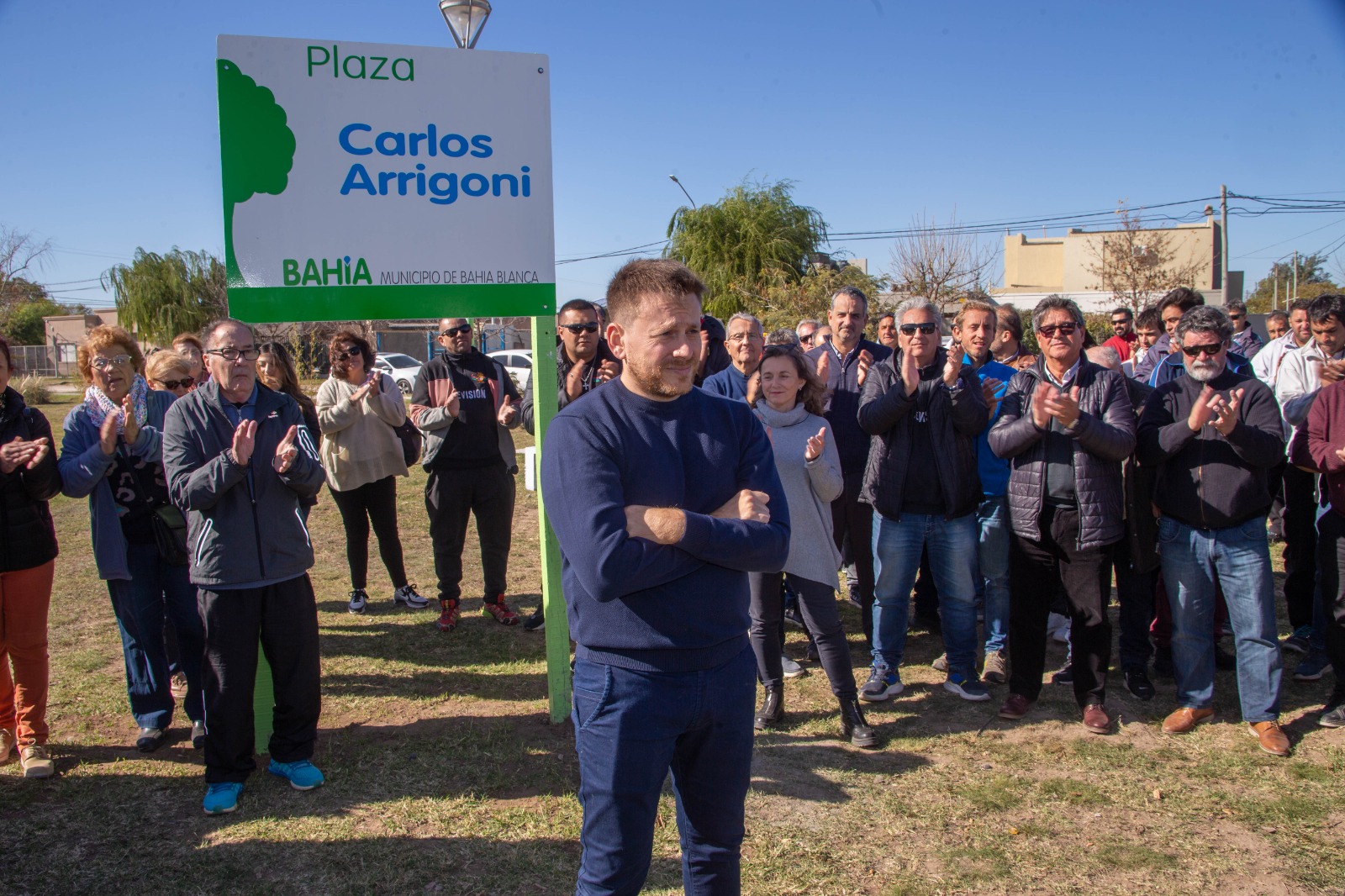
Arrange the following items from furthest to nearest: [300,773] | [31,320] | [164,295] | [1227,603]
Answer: [31,320] < [164,295] < [1227,603] < [300,773]

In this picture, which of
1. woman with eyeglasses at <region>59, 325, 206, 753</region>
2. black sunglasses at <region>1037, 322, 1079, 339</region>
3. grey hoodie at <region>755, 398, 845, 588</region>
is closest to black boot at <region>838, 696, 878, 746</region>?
grey hoodie at <region>755, 398, 845, 588</region>

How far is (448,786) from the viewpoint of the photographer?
152 inches

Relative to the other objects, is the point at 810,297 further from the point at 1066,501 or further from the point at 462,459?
the point at 1066,501

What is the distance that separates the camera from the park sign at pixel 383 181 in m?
3.99

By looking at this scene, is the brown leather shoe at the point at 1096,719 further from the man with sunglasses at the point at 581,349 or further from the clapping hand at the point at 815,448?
the man with sunglasses at the point at 581,349

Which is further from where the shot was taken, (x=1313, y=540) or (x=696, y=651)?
(x=1313, y=540)

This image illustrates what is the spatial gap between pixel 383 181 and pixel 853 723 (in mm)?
3533

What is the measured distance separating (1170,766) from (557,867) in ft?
9.43

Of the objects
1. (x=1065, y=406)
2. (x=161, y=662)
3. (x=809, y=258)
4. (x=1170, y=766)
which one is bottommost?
(x=1170, y=766)

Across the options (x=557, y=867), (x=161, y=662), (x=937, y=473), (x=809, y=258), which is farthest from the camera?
(x=809, y=258)

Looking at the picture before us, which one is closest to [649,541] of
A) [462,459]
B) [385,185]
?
[385,185]

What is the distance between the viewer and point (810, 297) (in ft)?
70.8

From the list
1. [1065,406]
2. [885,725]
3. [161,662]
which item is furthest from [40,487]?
[1065,406]

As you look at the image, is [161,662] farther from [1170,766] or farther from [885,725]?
[1170,766]
